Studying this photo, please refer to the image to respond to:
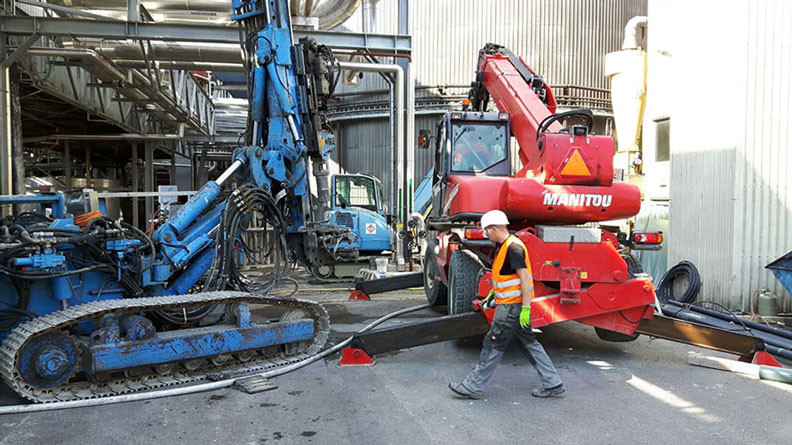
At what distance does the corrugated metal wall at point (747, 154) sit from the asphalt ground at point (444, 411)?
353cm

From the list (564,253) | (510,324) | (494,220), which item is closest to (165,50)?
(494,220)

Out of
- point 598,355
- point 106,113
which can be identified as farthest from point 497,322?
point 106,113

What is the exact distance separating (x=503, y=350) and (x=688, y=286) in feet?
15.9

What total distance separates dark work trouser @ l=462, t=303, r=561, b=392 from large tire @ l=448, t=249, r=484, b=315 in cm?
170

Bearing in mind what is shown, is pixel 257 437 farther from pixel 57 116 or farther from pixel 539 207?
pixel 57 116

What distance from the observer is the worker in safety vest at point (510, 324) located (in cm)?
541

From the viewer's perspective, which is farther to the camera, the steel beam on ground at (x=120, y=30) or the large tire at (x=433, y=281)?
the steel beam on ground at (x=120, y=30)

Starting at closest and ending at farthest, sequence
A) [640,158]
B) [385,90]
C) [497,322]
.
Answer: [497,322]
[640,158]
[385,90]

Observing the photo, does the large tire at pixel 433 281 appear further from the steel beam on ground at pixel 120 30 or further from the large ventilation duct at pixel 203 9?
the large ventilation duct at pixel 203 9

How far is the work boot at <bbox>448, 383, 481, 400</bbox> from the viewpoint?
17.8 feet

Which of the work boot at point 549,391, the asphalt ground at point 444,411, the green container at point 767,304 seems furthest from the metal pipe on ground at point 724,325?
the work boot at point 549,391

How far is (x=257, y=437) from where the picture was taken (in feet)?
15.1

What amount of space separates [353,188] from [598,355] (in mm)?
9244

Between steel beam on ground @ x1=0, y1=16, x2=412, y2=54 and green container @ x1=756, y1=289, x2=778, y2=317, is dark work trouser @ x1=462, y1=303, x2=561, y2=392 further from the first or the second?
steel beam on ground @ x1=0, y1=16, x2=412, y2=54
